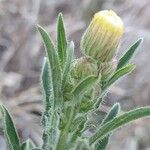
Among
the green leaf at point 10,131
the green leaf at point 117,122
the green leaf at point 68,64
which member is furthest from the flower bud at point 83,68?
the green leaf at point 10,131

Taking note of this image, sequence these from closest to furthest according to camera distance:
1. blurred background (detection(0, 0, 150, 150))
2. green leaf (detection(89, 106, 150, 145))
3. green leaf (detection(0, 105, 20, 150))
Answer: green leaf (detection(89, 106, 150, 145)) → green leaf (detection(0, 105, 20, 150)) → blurred background (detection(0, 0, 150, 150))

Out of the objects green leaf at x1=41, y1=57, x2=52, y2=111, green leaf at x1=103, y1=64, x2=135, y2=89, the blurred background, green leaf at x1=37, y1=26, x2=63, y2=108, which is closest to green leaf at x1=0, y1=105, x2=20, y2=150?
green leaf at x1=41, y1=57, x2=52, y2=111

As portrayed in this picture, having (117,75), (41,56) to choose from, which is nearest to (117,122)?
(117,75)

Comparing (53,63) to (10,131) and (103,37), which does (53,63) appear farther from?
(10,131)

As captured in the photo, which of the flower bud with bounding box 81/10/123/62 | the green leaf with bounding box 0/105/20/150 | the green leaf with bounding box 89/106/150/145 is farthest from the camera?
the green leaf with bounding box 0/105/20/150

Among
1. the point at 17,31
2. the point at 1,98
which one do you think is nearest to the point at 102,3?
the point at 17,31

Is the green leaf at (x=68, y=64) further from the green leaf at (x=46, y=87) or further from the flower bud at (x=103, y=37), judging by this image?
the green leaf at (x=46, y=87)

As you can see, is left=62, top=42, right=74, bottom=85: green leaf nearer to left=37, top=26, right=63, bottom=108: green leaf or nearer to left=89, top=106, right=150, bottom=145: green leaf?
left=37, top=26, right=63, bottom=108: green leaf
